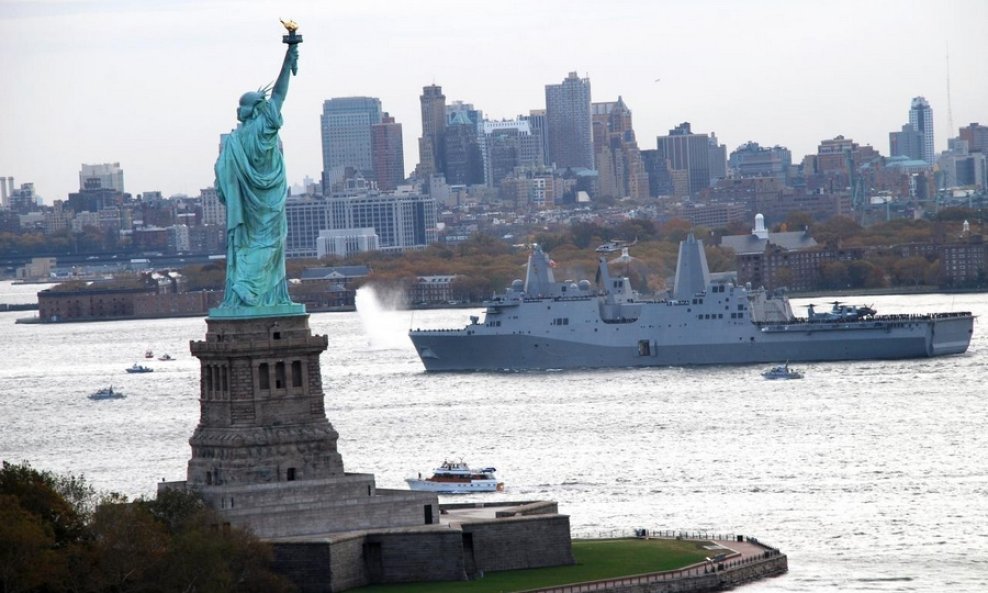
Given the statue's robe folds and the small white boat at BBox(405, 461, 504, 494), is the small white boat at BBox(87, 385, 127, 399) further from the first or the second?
the statue's robe folds

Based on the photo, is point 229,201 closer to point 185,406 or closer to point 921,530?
point 921,530

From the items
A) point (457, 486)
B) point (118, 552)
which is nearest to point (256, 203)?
point (118, 552)

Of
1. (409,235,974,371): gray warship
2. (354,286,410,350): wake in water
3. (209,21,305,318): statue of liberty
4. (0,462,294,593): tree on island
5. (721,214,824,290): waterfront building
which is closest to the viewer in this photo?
(0,462,294,593): tree on island

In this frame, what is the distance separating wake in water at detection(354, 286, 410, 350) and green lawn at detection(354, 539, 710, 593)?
64957mm

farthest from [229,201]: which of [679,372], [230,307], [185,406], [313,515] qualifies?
[679,372]

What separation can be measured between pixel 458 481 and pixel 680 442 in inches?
350

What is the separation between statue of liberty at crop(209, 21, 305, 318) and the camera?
31953mm

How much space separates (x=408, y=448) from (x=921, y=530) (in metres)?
17.0

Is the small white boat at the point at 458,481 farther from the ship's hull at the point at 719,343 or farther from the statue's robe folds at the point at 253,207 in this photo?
the ship's hull at the point at 719,343

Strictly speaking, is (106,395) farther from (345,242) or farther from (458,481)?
(345,242)

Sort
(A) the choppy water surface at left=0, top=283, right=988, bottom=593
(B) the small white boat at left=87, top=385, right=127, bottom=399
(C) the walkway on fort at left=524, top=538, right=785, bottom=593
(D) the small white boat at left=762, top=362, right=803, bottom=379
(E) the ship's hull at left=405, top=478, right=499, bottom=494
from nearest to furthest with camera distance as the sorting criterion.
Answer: (C) the walkway on fort at left=524, top=538, right=785, bottom=593, (A) the choppy water surface at left=0, top=283, right=988, bottom=593, (E) the ship's hull at left=405, top=478, right=499, bottom=494, (B) the small white boat at left=87, top=385, right=127, bottom=399, (D) the small white boat at left=762, top=362, right=803, bottom=379

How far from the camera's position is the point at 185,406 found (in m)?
66.3

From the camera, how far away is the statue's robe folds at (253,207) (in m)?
32.0

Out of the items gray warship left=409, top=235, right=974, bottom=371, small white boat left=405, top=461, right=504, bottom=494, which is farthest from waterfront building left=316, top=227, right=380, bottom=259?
small white boat left=405, top=461, right=504, bottom=494
